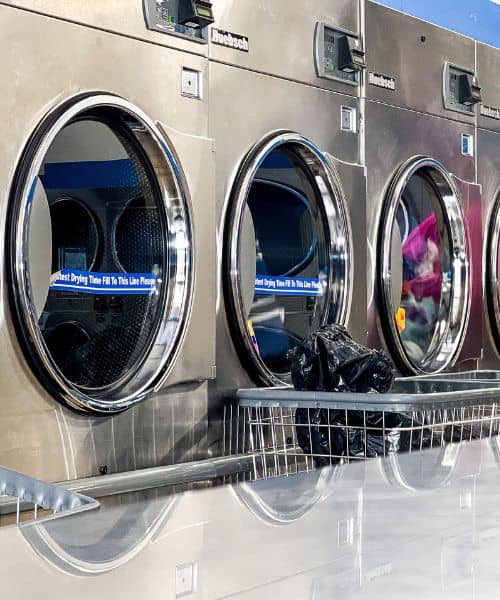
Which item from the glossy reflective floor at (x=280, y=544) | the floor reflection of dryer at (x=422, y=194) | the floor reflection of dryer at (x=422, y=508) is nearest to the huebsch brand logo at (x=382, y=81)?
the floor reflection of dryer at (x=422, y=194)

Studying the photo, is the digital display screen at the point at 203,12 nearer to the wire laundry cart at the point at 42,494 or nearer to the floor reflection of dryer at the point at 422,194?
the floor reflection of dryer at the point at 422,194

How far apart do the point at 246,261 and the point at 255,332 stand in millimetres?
322

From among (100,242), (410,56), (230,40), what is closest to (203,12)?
(230,40)

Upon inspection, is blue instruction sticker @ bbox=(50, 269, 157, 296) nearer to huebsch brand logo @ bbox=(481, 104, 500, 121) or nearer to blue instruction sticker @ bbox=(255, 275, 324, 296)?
blue instruction sticker @ bbox=(255, 275, 324, 296)

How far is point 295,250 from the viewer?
3.92 meters

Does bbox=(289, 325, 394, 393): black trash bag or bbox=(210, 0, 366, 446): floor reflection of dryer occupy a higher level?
bbox=(210, 0, 366, 446): floor reflection of dryer

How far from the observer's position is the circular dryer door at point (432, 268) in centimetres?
464

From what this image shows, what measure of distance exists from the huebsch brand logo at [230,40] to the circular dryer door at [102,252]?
48cm

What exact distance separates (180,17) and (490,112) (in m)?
2.35

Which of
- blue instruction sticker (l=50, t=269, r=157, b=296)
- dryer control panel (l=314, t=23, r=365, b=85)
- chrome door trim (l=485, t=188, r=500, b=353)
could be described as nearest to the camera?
blue instruction sticker (l=50, t=269, r=157, b=296)

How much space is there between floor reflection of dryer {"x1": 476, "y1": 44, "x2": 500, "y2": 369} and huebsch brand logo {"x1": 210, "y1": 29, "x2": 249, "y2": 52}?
6.03ft

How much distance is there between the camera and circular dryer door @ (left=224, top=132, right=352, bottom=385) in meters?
3.79

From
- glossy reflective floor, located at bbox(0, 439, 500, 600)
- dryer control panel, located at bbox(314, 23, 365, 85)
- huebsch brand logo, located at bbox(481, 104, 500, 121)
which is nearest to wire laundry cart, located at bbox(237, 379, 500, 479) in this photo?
glossy reflective floor, located at bbox(0, 439, 500, 600)

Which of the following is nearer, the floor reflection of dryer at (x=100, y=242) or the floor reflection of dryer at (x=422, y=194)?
the floor reflection of dryer at (x=100, y=242)
